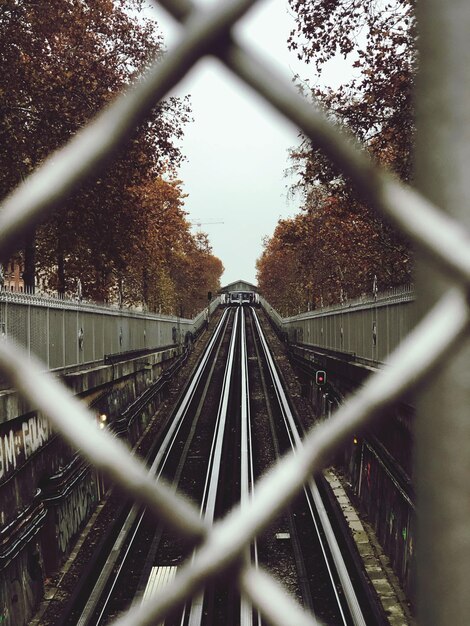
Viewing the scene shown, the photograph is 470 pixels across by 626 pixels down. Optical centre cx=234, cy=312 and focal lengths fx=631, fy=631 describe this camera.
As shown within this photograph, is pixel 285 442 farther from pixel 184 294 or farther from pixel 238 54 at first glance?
pixel 184 294

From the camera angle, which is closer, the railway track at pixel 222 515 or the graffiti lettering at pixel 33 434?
the graffiti lettering at pixel 33 434

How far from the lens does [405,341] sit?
67 cm

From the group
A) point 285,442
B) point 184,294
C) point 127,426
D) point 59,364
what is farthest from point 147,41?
point 184,294

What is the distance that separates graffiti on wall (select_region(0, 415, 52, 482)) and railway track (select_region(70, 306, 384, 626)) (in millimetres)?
2178

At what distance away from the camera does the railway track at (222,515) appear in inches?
317

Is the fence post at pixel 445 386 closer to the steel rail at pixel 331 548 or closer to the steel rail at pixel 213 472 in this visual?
the steel rail at pixel 331 548

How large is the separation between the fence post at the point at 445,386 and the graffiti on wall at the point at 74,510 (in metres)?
9.56

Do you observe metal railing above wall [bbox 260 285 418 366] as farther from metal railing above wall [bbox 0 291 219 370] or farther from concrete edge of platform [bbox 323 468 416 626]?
metal railing above wall [bbox 0 291 219 370]

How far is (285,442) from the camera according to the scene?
17.4 m

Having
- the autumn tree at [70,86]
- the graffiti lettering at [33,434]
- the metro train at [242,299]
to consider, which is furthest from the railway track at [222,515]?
the metro train at [242,299]

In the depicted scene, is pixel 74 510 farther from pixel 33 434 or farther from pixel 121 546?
pixel 33 434

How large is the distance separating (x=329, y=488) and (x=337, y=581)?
4276 mm

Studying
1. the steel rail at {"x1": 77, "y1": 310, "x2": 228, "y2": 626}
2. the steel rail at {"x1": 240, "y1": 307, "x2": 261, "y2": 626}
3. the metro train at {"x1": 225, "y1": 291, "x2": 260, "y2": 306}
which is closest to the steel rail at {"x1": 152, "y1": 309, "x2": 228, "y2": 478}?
the steel rail at {"x1": 77, "y1": 310, "x2": 228, "y2": 626}

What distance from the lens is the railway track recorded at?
8.06m
